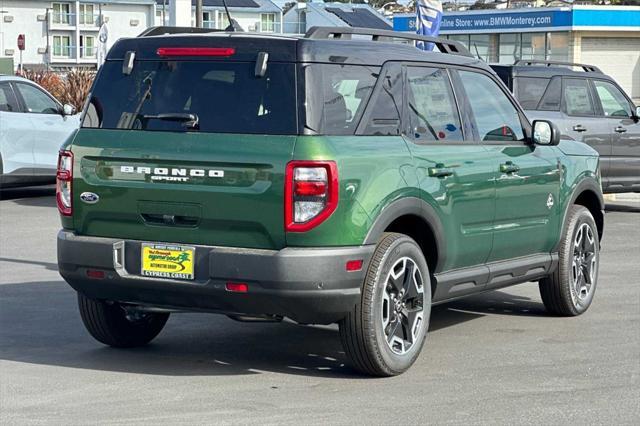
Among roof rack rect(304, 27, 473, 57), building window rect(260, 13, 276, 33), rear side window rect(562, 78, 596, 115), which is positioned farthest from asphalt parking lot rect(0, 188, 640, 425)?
building window rect(260, 13, 276, 33)

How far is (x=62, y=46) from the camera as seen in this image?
325 ft

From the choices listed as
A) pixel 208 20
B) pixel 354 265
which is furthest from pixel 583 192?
pixel 208 20

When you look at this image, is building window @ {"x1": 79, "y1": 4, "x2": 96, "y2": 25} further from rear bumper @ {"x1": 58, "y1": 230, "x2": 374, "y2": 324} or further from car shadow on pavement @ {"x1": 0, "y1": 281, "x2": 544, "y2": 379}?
rear bumper @ {"x1": 58, "y1": 230, "x2": 374, "y2": 324}

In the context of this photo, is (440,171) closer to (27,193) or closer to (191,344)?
(191,344)

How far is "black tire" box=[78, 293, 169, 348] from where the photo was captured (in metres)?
8.04

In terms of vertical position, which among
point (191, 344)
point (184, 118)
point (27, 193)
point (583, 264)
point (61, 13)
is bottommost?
point (27, 193)

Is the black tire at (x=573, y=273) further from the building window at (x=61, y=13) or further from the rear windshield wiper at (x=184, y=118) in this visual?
the building window at (x=61, y=13)

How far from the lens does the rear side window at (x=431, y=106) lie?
25.8 ft

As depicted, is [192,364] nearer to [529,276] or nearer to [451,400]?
[451,400]

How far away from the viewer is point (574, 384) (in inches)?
291

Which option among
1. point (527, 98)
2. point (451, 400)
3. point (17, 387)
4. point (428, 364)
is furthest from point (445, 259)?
point (527, 98)

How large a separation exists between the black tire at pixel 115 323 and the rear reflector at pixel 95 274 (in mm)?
415

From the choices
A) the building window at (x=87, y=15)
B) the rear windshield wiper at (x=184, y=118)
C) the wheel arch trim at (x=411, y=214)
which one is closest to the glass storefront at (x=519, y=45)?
the building window at (x=87, y=15)

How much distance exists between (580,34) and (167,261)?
180 ft
